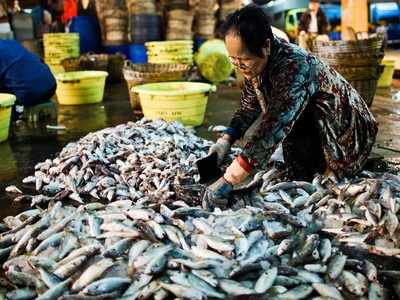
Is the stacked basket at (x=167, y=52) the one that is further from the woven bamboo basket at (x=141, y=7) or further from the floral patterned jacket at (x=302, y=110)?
the floral patterned jacket at (x=302, y=110)

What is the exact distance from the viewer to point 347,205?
12.8ft

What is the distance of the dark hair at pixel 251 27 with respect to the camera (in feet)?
11.2

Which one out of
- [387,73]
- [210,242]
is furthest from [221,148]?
[387,73]

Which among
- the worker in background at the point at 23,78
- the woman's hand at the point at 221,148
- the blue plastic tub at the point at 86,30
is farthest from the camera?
the blue plastic tub at the point at 86,30

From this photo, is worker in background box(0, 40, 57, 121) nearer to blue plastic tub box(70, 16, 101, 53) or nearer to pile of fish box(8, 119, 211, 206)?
pile of fish box(8, 119, 211, 206)

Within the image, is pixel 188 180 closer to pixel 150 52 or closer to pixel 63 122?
pixel 63 122

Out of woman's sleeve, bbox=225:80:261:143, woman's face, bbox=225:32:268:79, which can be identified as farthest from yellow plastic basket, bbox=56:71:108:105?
woman's face, bbox=225:32:268:79

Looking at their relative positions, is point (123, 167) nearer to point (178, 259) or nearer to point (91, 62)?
point (178, 259)

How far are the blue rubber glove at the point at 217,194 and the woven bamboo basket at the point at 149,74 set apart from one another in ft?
16.4

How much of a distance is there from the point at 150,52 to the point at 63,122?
3.63 m

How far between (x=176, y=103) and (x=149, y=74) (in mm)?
1420

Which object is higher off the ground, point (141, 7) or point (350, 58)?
point (141, 7)

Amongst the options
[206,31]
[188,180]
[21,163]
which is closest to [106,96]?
[206,31]

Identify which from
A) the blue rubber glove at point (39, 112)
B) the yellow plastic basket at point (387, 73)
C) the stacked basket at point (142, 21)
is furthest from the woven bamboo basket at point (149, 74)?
the yellow plastic basket at point (387, 73)
